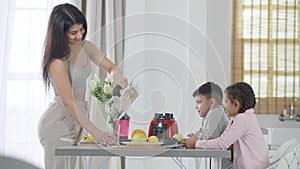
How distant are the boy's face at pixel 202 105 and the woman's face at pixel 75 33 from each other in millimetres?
644

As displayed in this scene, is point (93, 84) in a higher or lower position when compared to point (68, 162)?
higher

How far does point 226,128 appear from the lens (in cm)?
332

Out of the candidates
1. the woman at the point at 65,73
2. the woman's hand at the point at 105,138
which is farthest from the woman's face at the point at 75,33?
the woman's hand at the point at 105,138

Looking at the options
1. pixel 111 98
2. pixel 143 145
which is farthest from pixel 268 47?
pixel 143 145

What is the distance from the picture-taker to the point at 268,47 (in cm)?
511

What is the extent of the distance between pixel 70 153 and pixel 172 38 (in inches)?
89.2

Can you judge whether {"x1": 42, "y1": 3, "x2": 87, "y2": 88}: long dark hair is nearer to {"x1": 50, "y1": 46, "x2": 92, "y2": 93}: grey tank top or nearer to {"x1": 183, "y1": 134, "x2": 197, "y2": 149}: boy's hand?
{"x1": 50, "y1": 46, "x2": 92, "y2": 93}: grey tank top

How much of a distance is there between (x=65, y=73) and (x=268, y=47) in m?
2.42

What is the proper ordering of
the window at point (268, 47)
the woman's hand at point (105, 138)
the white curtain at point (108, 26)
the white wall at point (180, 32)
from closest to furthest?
the woman's hand at point (105, 138), the white wall at point (180, 32), the white curtain at point (108, 26), the window at point (268, 47)

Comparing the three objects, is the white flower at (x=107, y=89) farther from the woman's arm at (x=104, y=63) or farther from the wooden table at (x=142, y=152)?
the wooden table at (x=142, y=152)

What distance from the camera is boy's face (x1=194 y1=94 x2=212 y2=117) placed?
10.1ft

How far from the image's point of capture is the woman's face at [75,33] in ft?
10.2

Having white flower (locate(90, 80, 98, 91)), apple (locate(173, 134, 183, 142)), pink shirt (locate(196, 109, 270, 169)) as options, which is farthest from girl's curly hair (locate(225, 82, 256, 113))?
white flower (locate(90, 80, 98, 91))

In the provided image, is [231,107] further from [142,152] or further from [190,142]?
[142,152]
